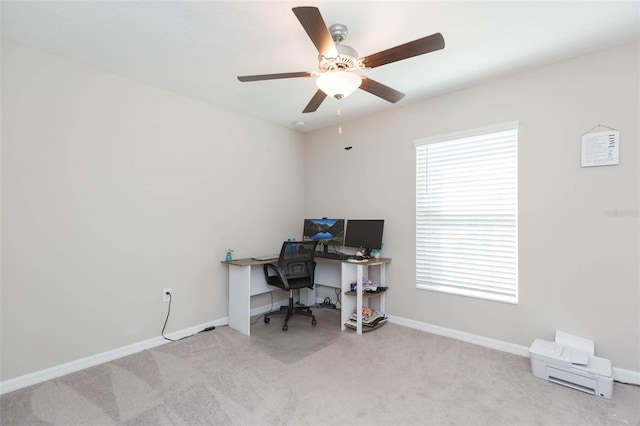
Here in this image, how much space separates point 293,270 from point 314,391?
5.01ft

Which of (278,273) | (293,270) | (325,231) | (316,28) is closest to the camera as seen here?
(316,28)

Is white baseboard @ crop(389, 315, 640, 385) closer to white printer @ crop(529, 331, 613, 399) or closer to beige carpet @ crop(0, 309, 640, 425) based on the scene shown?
beige carpet @ crop(0, 309, 640, 425)

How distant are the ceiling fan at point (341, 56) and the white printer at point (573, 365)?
236 centimetres

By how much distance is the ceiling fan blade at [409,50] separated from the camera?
1612 mm

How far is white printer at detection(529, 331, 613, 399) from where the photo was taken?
2.06 metres

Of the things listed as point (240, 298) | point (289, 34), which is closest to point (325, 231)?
point (240, 298)

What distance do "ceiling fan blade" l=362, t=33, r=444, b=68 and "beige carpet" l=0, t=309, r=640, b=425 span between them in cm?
224

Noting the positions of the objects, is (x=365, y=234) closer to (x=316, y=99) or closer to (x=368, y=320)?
(x=368, y=320)

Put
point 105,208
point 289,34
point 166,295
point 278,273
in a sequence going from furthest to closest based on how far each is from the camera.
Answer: point 278,273 < point 166,295 < point 105,208 < point 289,34

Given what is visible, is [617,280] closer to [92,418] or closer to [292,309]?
[292,309]

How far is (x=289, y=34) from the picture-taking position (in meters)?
2.13

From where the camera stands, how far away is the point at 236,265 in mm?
3312

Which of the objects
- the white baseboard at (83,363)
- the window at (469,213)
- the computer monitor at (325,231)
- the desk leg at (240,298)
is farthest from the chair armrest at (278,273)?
the window at (469,213)

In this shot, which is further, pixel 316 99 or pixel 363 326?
pixel 363 326
